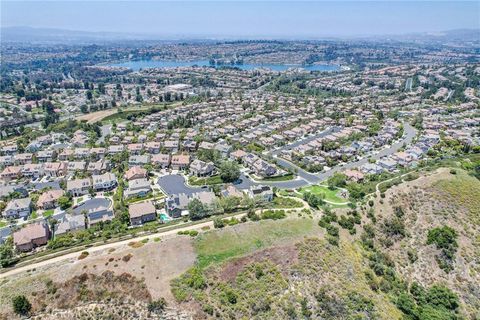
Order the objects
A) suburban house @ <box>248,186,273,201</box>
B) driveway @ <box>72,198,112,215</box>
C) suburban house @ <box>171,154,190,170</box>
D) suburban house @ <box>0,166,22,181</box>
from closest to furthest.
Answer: driveway @ <box>72,198,112,215</box> < suburban house @ <box>248,186,273,201</box> < suburban house @ <box>0,166,22,181</box> < suburban house @ <box>171,154,190,170</box>

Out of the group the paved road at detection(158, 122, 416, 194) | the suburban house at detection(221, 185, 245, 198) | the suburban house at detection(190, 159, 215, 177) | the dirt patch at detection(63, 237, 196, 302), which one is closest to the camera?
the dirt patch at detection(63, 237, 196, 302)

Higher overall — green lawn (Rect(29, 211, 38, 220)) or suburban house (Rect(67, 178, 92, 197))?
suburban house (Rect(67, 178, 92, 197))

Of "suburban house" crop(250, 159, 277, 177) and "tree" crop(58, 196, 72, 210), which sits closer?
"tree" crop(58, 196, 72, 210)

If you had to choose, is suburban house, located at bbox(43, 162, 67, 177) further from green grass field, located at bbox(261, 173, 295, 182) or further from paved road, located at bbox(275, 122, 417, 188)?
paved road, located at bbox(275, 122, 417, 188)

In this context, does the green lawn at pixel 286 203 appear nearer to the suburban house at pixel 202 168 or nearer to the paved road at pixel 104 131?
the suburban house at pixel 202 168

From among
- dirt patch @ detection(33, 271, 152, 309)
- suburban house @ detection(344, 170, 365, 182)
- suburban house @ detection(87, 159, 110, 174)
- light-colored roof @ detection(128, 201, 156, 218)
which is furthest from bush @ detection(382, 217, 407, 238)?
suburban house @ detection(87, 159, 110, 174)

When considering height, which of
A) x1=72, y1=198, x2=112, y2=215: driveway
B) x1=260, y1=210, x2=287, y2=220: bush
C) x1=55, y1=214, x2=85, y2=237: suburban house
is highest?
x1=260, y1=210, x2=287, y2=220: bush
